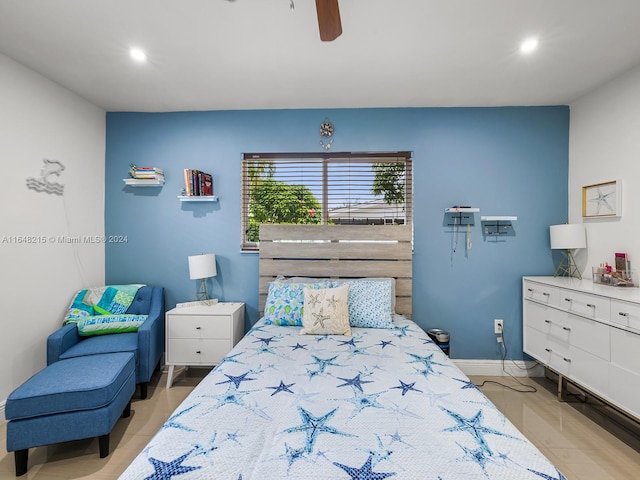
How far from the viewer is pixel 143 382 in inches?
97.0

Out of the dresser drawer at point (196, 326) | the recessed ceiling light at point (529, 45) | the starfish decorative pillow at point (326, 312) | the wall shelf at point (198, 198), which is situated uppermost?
the recessed ceiling light at point (529, 45)

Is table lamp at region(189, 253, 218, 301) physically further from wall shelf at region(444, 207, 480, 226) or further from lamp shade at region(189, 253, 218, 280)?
wall shelf at region(444, 207, 480, 226)

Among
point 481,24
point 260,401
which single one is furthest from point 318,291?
point 481,24

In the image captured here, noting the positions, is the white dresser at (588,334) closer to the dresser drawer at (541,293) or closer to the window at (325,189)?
the dresser drawer at (541,293)

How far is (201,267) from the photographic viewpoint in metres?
2.78

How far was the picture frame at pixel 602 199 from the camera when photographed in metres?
2.38

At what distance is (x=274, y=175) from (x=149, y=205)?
51.8 inches

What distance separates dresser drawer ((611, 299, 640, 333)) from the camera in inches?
72.1

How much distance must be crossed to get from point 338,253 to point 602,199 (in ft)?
7.52

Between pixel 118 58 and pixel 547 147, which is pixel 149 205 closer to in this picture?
pixel 118 58

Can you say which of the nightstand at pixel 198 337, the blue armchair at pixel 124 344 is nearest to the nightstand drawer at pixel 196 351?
the nightstand at pixel 198 337

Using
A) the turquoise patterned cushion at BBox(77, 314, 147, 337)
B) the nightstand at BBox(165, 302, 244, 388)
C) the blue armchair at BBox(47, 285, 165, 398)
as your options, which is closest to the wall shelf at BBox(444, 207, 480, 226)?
the nightstand at BBox(165, 302, 244, 388)

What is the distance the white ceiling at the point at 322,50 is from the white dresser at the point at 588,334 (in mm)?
1688

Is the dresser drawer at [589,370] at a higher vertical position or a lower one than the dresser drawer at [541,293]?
lower
